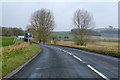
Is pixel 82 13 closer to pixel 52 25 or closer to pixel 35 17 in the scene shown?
pixel 52 25

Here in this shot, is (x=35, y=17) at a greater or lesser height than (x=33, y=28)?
greater

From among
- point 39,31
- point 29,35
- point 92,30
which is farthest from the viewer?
point 39,31

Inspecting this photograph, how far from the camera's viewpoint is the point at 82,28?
4828 centimetres

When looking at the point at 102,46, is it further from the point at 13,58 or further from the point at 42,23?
the point at 13,58

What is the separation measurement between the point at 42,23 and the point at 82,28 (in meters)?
16.7

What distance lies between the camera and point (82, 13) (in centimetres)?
5003

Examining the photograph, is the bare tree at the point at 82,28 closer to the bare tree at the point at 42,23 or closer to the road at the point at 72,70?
the bare tree at the point at 42,23

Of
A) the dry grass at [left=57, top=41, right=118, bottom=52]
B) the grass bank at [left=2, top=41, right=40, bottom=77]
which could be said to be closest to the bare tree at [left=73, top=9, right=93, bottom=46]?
the dry grass at [left=57, top=41, right=118, bottom=52]

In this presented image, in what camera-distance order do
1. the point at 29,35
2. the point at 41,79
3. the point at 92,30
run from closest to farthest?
1. the point at 41,79
2. the point at 29,35
3. the point at 92,30

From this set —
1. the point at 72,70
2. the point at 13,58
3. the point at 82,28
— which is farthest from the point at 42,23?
the point at 72,70

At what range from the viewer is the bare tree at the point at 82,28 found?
47.5m

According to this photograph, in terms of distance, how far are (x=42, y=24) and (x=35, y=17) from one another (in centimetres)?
380

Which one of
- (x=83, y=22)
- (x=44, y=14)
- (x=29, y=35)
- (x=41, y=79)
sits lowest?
(x=41, y=79)

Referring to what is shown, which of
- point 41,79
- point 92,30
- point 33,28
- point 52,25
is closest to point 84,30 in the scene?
point 92,30
